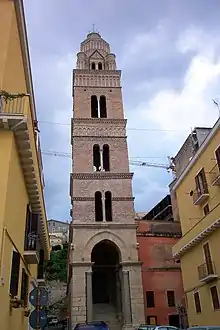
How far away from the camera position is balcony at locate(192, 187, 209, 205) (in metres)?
21.3

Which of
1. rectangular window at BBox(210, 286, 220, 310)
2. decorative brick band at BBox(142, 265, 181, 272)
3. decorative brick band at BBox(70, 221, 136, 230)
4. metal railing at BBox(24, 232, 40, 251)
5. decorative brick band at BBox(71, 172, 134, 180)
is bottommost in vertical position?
rectangular window at BBox(210, 286, 220, 310)

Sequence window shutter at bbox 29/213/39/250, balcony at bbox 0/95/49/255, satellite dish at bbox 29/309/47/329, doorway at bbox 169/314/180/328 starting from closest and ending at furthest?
1. satellite dish at bbox 29/309/47/329
2. balcony at bbox 0/95/49/255
3. window shutter at bbox 29/213/39/250
4. doorway at bbox 169/314/180/328

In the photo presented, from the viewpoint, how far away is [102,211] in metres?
32.8

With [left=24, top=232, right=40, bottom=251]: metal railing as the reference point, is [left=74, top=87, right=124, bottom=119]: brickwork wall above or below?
above

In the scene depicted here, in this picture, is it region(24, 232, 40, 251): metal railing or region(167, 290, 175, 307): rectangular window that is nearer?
region(24, 232, 40, 251): metal railing

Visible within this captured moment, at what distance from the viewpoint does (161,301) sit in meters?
31.1

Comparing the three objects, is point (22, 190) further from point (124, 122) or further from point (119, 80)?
point (119, 80)

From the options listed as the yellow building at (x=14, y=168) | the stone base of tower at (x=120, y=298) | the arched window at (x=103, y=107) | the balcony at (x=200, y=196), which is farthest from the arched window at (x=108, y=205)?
the yellow building at (x=14, y=168)

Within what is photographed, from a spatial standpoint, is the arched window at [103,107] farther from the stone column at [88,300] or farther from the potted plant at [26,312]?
the potted plant at [26,312]

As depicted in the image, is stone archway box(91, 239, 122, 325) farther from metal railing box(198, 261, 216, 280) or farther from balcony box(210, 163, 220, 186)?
balcony box(210, 163, 220, 186)

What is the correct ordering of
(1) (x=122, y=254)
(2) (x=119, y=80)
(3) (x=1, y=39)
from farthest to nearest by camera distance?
(2) (x=119, y=80)
(1) (x=122, y=254)
(3) (x=1, y=39)

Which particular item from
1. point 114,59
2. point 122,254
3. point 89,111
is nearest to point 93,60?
point 114,59

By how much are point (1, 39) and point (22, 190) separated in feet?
17.5

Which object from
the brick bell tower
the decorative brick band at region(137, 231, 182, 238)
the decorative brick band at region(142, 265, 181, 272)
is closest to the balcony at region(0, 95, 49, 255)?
the brick bell tower
